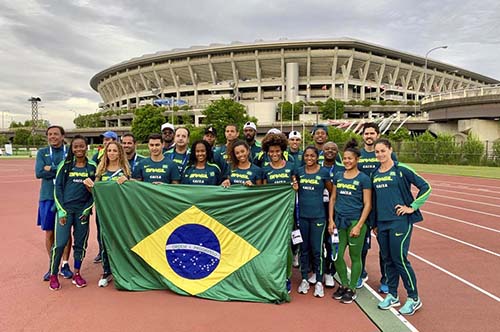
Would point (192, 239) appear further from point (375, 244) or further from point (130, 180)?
point (375, 244)

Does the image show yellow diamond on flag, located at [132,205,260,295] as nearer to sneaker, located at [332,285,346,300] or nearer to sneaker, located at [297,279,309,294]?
sneaker, located at [297,279,309,294]

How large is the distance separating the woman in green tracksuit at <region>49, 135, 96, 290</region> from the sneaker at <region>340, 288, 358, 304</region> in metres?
3.22

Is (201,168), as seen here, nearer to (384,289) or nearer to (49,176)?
(49,176)

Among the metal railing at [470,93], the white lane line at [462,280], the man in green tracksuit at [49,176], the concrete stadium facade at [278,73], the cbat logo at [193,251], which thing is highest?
the concrete stadium facade at [278,73]

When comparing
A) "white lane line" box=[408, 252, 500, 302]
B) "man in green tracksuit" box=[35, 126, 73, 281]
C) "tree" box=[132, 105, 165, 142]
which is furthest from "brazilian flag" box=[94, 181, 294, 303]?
"tree" box=[132, 105, 165, 142]

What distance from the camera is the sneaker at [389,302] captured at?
386cm

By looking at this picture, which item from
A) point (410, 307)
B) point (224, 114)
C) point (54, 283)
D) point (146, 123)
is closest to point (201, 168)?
point (54, 283)

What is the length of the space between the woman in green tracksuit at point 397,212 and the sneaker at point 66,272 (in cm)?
401

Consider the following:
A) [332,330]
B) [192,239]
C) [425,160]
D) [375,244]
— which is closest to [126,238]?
[192,239]

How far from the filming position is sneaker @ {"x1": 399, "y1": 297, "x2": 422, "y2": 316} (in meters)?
3.73

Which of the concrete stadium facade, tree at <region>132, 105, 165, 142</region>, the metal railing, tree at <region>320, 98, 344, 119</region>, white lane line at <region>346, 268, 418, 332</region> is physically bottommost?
white lane line at <region>346, 268, 418, 332</region>

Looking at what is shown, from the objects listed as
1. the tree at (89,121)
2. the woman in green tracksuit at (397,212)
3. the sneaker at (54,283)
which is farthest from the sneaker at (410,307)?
the tree at (89,121)

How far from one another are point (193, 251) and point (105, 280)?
1.29m

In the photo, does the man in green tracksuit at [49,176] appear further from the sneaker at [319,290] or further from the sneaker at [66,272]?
the sneaker at [319,290]
